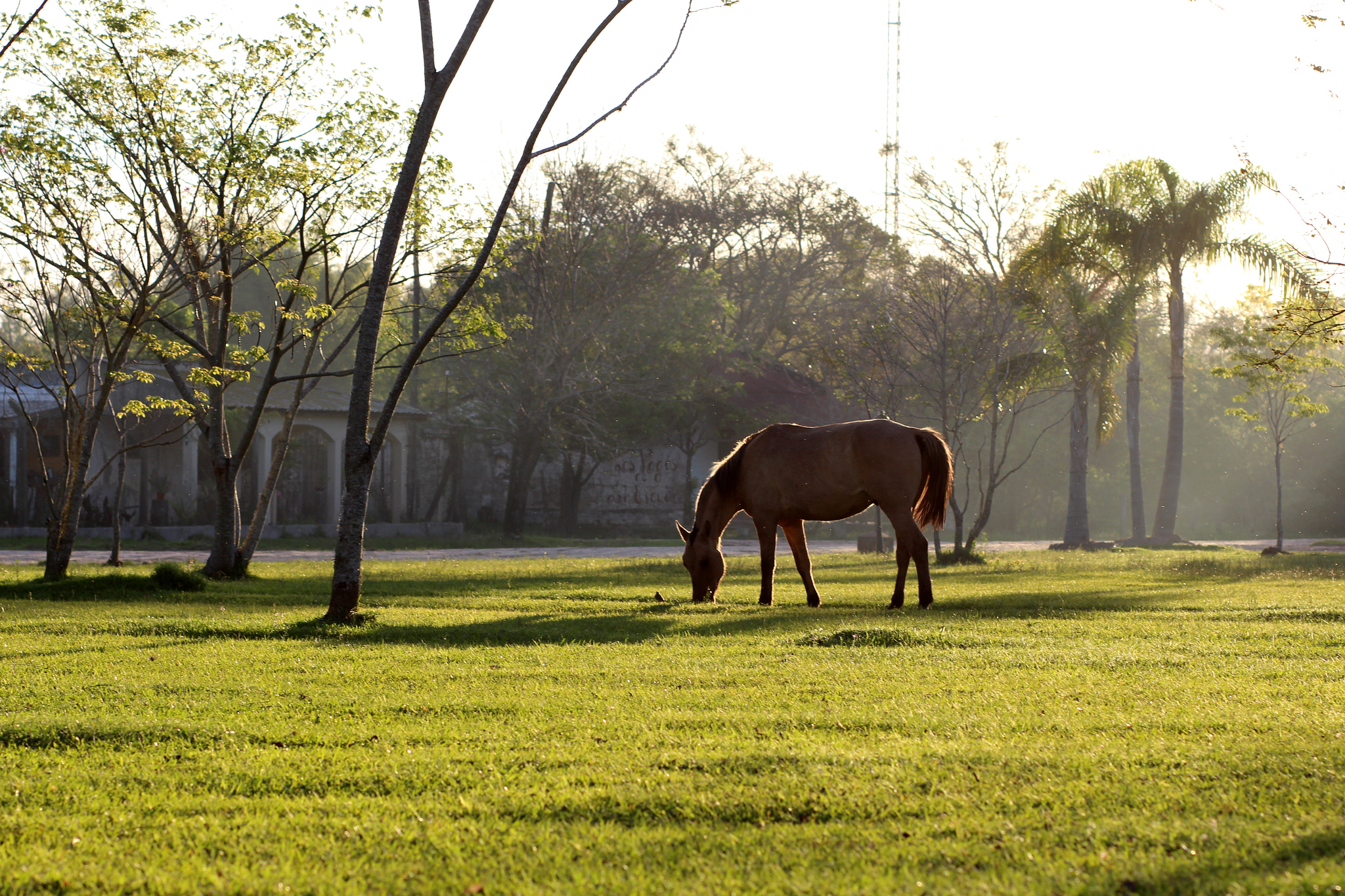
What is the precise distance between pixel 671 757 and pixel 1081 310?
2323 centimetres

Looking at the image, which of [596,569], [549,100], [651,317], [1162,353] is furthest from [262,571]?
[1162,353]

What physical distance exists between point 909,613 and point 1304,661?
13.6 feet

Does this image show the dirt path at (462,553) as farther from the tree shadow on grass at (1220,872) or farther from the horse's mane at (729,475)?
the tree shadow on grass at (1220,872)

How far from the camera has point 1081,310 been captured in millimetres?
25781

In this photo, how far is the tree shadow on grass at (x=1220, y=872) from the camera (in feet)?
10.7

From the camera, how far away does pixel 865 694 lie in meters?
6.56

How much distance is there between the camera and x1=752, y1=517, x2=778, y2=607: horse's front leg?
13.0 meters

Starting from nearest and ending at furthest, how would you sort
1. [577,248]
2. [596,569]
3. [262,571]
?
[262,571] < [596,569] < [577,248]

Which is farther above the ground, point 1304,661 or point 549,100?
point 549,100

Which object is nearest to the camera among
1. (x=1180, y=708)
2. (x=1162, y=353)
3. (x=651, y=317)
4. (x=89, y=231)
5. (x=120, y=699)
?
(x=1180, y=708)

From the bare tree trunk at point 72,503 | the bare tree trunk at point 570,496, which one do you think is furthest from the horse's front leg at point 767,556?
the bare tree trunk at point 570,496

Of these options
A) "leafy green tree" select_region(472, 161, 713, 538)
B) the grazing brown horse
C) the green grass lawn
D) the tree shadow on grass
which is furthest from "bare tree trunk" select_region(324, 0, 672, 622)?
"leafy green tree" select_region(472, 161, 713, 538)

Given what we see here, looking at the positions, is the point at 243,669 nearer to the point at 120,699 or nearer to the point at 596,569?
the point at 120,699

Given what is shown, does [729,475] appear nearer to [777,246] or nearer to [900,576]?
[900,576]
